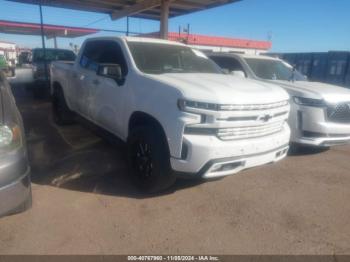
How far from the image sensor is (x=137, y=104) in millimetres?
3893

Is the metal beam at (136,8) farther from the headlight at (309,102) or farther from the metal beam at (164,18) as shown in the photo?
the headlight at (309,102)

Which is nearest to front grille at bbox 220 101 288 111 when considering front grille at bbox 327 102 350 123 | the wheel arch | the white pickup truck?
the white pickup truck

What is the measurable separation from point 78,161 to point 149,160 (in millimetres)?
1705

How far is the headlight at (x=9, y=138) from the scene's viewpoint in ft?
8.70

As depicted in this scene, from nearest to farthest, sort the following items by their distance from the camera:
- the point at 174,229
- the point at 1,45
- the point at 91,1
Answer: the point at 174,229
the point at 91,1
the point at 1,45

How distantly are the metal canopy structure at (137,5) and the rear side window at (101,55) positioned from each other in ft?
21.9

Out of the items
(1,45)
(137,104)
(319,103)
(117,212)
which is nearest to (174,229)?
(117,212)

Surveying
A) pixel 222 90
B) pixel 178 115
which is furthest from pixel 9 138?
pixel 222 90

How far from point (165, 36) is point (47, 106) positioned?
5.45 m

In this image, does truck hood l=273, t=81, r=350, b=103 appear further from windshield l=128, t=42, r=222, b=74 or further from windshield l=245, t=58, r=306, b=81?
windshield l=128, t=42, r=222, b=74

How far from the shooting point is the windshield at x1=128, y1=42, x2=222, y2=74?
14.6 feet

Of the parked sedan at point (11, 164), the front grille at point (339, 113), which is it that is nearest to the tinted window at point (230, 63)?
the front grille at point (339, 113)

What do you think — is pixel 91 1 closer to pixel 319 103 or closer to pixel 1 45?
pixel 319 103

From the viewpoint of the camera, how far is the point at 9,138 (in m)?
2.70
